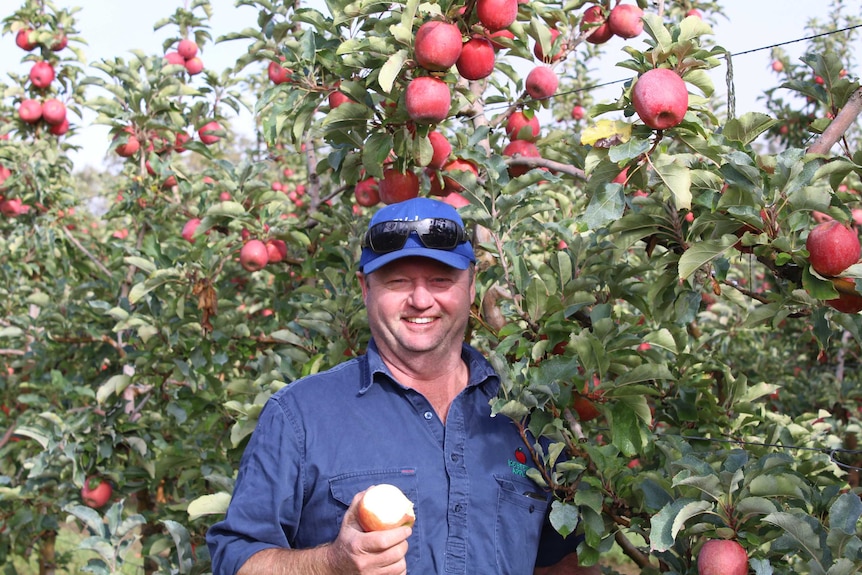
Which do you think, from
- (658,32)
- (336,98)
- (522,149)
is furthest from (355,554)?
(522,149)

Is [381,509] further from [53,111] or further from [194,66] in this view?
[53,111]

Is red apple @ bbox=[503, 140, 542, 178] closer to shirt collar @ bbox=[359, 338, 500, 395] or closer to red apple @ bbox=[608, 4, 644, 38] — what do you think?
red apple @ bbox=[608, 4, 644, 38]

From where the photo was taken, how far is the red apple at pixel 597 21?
3055 millimetres

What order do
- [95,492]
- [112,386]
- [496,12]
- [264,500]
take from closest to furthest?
[264,500] → [496,12] → [112,386] → [95,492]

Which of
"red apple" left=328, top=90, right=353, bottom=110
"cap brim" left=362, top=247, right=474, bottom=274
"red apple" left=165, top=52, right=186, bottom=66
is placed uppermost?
"red apple" left=165, top=52, right=186, bottom=66

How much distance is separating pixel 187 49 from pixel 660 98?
12.3 ft

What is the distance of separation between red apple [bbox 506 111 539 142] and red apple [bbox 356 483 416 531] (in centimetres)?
182

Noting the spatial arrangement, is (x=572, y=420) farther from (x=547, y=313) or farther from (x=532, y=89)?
(x=532, y=89)

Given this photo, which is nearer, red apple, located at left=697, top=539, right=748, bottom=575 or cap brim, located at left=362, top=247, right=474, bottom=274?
red apple, located at left=697, top=539, right=748, bottom=575

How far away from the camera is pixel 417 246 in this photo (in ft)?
6.66

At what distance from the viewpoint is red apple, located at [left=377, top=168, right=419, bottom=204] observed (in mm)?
2674

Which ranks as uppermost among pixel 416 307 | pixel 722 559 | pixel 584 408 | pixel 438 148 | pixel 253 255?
pixel 438 148

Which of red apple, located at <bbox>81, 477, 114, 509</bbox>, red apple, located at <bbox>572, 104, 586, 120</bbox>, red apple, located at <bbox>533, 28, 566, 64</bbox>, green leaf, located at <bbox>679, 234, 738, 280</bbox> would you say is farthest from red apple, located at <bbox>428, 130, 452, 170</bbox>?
red apple, located at <bbox>572, 104, 586, 120</bbox>

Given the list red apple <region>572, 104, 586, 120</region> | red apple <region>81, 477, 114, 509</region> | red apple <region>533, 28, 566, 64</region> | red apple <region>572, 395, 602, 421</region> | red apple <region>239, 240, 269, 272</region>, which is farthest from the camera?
red apple <region>572, 104, 586, 120</region>
